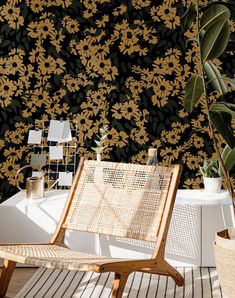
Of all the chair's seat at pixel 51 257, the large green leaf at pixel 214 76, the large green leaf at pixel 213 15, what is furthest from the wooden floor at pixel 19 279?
the large green leaf at pixel 213 15

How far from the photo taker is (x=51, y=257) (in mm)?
2451

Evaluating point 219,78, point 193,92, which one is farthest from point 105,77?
point 219,78

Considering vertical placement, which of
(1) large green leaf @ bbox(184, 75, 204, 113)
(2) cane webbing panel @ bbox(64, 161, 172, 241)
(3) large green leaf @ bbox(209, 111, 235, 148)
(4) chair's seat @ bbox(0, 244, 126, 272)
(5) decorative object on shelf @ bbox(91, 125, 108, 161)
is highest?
(1) large green leaf @ bbox(184, 75, 204, 113)

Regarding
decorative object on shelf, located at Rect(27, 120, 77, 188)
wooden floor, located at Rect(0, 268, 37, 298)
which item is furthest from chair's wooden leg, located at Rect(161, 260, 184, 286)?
decorative object on shelf, located at Rect(27, 120, 77, 188)

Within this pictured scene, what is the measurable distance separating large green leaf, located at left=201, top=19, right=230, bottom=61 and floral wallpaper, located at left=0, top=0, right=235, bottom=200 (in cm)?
146

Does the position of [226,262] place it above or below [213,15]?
below

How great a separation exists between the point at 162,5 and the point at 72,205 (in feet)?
5.75

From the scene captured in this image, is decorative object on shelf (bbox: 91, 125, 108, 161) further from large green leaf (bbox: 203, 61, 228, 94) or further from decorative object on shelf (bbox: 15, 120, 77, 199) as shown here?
large green leaf (bbox: 203, 61, 228, 94)

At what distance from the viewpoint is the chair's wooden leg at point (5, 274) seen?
266cm

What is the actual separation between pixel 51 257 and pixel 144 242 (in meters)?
0.99

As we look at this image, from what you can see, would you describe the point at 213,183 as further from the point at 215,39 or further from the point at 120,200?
the point at 215,39

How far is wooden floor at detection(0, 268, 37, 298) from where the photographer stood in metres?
2.89

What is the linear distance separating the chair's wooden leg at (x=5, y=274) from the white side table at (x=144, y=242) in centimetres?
65

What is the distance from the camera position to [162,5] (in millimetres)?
3916
